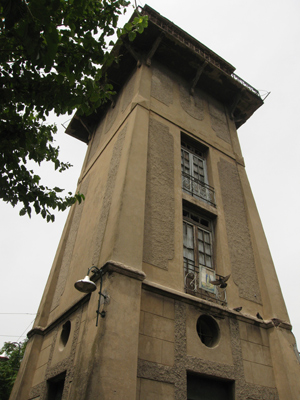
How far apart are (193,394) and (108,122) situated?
9.70m

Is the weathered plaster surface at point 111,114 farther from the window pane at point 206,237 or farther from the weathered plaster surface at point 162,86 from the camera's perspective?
the window pane at point 206,237

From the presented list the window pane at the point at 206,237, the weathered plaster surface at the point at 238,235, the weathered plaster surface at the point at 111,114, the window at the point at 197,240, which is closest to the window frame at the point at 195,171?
the weathered plaster surface at the point at 238,235

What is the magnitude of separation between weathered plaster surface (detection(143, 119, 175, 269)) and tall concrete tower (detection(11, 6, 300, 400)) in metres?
0.04

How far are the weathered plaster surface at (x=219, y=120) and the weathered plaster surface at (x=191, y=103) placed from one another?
582mm

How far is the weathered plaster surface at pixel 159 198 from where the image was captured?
7.80 m

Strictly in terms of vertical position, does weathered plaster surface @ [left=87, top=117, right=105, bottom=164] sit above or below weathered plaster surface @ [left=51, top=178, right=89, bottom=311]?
above

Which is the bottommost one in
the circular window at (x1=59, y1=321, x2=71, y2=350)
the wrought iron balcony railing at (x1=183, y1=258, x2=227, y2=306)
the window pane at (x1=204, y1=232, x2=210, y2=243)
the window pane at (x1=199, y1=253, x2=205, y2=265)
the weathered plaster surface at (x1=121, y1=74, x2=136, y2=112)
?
the circular window at (x1=59, y1=321, x2=71, y2=350)

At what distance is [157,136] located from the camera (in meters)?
10.2

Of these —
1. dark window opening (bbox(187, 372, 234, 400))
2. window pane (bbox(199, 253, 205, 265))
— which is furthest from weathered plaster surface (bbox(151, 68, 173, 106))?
dark window opening (bbox(187, 372, 234, 400))

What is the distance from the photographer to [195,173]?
1093 cm

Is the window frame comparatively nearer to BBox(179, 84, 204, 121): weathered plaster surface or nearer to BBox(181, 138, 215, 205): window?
BBox(181, 138, 215, 205): window

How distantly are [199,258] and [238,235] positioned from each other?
179 cm

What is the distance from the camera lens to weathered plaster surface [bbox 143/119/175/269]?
780 cm

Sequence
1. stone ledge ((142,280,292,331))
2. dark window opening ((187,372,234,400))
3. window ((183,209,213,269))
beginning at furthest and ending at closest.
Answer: window ((183,209,213,269))
stone ledge ((142,280,292,331))
dark window opening ((187,372,234,400))
